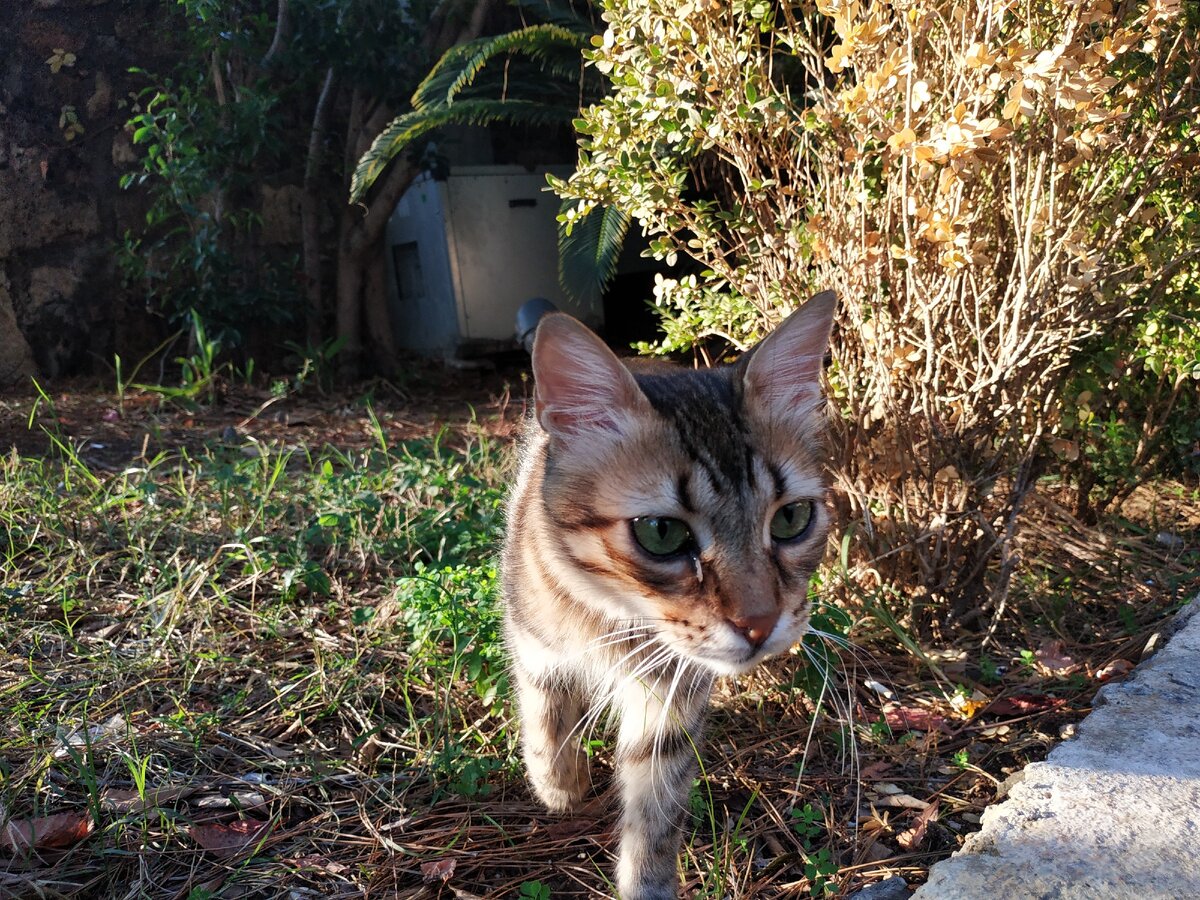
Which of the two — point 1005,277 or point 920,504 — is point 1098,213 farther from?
point 920,504

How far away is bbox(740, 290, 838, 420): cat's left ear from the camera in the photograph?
6.79ft

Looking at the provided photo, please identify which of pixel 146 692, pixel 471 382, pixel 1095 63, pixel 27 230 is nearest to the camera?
pixel 1095 63

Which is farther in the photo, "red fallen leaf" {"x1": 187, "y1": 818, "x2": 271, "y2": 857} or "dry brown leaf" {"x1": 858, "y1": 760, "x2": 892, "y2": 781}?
"dry brown leaf" {"x1": 858, "y1": 760, "x2": 892, "y2": 781}

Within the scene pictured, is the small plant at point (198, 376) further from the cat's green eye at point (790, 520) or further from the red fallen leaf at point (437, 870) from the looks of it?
the cat's green eye at point (790, 520)

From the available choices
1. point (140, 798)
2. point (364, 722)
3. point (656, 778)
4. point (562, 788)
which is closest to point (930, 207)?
point (656, 778)

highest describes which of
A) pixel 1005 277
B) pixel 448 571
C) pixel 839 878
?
pixel 1005 277

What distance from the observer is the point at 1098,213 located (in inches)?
108

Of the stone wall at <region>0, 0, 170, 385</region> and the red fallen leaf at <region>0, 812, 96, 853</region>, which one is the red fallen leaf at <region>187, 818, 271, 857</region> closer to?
the red fallen leaf at <region>0, 812, 96, 853</region>

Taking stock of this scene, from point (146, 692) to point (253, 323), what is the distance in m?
3.95

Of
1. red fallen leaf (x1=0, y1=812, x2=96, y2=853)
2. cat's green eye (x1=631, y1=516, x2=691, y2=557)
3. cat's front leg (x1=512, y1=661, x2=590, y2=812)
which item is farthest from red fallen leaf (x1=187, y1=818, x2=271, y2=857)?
cat's green eye (x1=631, y1=516, x2=691, y2=557)

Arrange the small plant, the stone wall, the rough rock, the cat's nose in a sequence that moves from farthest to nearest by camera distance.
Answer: the stone wall < the small plant < the cat's nose < the rough rock

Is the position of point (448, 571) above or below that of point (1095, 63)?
below

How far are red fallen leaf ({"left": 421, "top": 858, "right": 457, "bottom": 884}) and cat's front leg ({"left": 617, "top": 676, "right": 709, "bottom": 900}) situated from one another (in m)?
0.38

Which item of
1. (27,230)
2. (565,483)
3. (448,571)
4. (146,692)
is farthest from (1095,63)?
(27,230)
